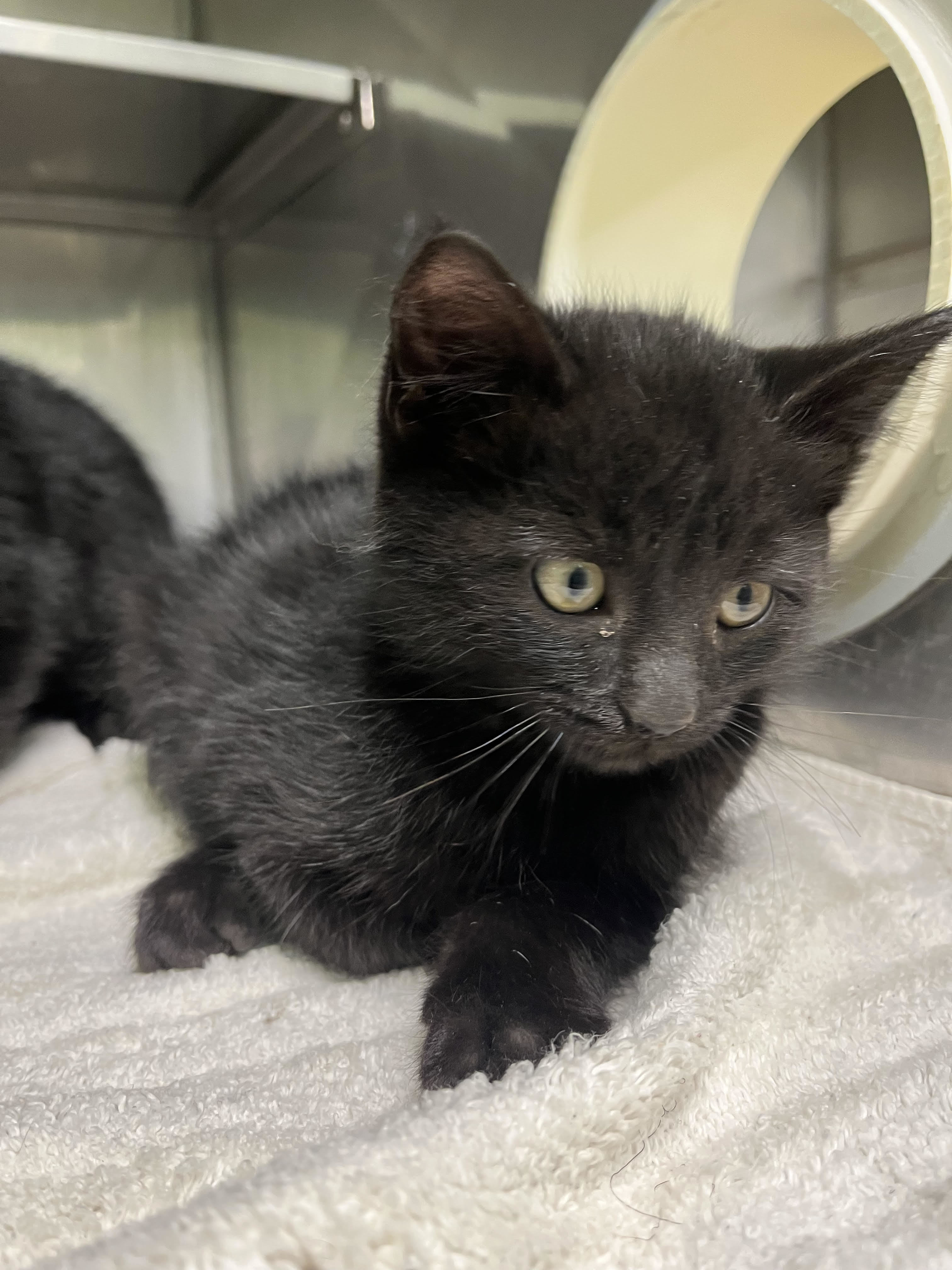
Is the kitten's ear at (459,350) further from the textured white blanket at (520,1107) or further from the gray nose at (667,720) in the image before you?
the textured white blanket at (520,1107)

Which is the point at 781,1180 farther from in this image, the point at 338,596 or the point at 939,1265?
the point at 338,596

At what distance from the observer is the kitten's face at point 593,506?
0.69 metres

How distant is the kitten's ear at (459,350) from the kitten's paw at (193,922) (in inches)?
22.6

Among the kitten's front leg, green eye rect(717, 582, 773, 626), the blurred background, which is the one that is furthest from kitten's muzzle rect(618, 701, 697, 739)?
the blurred background

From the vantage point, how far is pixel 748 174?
57.1 inches

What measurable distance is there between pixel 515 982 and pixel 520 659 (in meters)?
0.28

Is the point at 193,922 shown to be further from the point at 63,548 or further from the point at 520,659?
the point at 63,548

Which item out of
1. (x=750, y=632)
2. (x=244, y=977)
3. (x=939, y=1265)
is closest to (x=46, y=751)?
(x=244, y=977)

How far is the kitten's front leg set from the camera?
2.27 ft

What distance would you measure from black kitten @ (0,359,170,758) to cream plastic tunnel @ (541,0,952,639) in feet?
2.93

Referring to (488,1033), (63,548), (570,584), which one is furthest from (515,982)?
(63,548)

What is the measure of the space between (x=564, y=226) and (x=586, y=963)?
1.20 metres

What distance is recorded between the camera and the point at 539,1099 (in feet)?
2.02

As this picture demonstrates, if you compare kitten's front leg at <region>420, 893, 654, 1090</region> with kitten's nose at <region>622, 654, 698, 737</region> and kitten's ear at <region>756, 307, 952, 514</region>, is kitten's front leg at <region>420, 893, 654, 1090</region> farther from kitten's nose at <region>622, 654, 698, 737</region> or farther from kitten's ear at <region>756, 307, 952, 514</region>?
kitten's ear at <region>756, 307, 952, 514</region>
